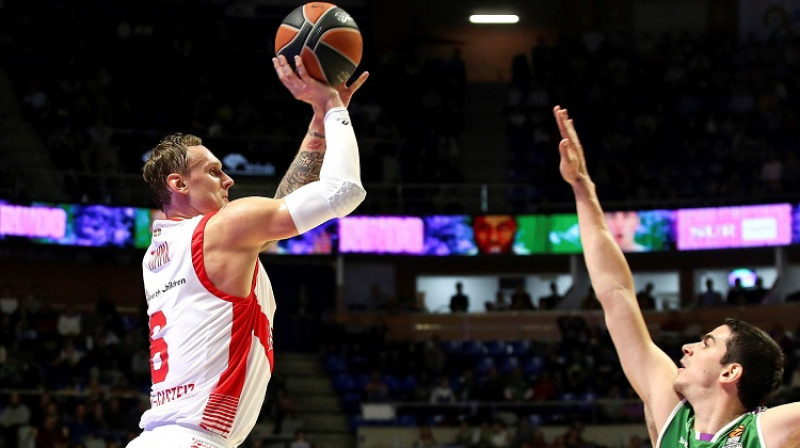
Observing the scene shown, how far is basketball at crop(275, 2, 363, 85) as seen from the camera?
14.9 ft

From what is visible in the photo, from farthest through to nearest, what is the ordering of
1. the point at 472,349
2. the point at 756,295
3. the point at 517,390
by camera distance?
the point at 756,295
the point at 472,349
the point at 517,390

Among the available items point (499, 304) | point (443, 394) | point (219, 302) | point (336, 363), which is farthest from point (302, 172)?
point (499, 304)

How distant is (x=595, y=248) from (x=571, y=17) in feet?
84.2

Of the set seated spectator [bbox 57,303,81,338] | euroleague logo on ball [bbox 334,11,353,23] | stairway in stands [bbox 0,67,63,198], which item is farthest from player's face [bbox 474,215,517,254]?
euroleague logo on ball [bbox 334,11,353,23]

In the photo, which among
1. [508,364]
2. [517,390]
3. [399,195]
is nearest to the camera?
[517,390]

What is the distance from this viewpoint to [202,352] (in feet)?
13.6

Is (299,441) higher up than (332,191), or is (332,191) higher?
(332,191)

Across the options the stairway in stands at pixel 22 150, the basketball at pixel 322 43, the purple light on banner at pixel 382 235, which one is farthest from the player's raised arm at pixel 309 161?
the purple light on banner at pixel 382 235

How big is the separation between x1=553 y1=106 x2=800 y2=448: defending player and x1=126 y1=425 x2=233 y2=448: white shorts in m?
1.43

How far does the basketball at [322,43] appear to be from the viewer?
14.9 ft

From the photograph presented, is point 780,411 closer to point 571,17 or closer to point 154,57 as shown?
point 154,57

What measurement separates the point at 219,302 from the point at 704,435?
67.8 inches

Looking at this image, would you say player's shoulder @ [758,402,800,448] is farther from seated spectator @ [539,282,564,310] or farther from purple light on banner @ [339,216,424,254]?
seated spectator @ [539,282,564,310]

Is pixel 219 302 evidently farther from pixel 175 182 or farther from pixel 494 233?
pixel 494 233
